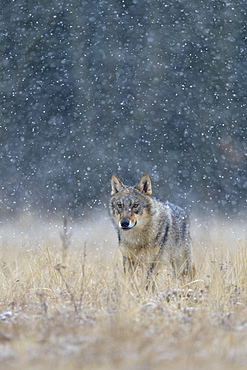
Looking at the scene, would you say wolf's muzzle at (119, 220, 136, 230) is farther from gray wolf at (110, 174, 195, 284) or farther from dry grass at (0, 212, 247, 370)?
dry grass at (0, 212, 247, 370)

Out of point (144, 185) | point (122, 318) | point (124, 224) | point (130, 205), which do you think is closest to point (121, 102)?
point (144, 185)

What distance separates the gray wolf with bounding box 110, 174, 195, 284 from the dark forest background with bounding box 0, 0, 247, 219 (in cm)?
1272

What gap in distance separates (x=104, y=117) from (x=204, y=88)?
13.8ft

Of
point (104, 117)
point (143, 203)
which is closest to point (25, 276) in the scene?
point (143, 203)

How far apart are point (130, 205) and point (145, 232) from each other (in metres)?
0.37

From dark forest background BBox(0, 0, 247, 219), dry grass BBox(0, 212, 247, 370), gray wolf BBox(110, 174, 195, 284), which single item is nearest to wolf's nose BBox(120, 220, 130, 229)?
gray wolf BBox(110, 174, 195, 284)

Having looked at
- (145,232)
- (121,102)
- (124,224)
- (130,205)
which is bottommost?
(145,232)

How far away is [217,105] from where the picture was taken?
77.8 feet

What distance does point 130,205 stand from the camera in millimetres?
7047

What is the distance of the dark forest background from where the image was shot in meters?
21.6

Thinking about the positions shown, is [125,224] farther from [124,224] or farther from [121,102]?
[121,102]

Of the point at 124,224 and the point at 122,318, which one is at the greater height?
the point at 124,224

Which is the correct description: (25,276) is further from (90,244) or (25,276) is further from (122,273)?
(90,244)

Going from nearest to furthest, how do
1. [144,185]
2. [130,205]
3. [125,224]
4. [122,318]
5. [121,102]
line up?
[122,318] → [125,224] → [130,205] → [144,185] → [121,102]
